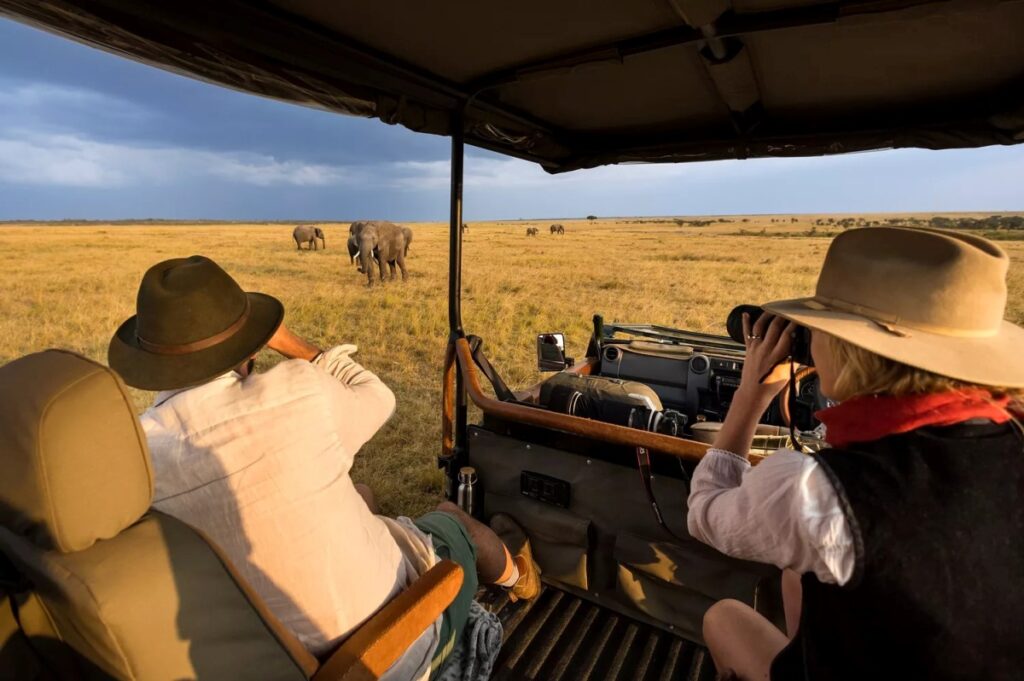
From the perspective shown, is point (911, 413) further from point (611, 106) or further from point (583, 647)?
point (611, 106)

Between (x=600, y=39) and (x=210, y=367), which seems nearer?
(x=210, y=367)

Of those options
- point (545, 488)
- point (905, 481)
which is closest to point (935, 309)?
point (905, 481)

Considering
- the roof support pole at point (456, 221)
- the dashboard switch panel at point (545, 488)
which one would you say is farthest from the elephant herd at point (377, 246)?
the dashboard switch panel at point (545, 488)

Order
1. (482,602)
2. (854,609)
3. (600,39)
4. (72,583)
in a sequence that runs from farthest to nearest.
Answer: (482,602)
(600,39)
(854,609)
(72,583)

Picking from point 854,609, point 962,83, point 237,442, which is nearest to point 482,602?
point 237,442

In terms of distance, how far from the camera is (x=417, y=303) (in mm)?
14719

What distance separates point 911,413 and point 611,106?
2530mm

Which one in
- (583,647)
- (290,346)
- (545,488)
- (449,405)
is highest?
(290,346)

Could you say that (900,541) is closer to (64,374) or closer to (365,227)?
(64,374)

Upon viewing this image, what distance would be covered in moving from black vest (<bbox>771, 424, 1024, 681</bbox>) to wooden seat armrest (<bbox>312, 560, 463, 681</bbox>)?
1.14 m

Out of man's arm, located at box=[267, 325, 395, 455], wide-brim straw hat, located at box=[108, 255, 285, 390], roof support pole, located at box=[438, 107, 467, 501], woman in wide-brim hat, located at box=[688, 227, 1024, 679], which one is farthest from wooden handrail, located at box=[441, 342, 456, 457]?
woman in wide-brim hat, located at box=[688, 227, 1024, 679]

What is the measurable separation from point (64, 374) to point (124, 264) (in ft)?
91.2

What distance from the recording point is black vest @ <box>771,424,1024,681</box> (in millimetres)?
968

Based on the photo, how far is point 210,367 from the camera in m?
1.47
